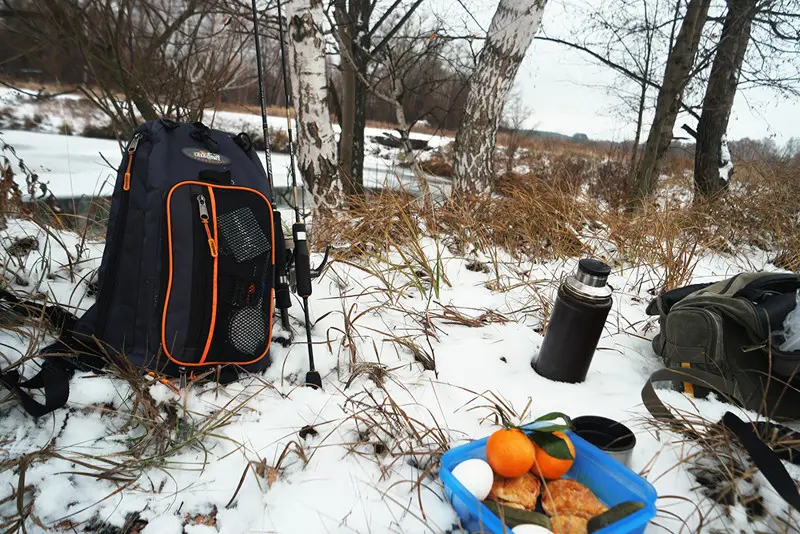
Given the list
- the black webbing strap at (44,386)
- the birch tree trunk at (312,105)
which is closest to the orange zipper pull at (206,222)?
the black webbing strap at (44,386)

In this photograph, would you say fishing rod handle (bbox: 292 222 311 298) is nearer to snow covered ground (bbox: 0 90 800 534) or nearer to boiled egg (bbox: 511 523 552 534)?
snow covered ground (bbox: 0 90 800 534)

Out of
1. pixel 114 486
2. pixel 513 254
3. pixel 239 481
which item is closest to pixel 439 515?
pixel 239 481

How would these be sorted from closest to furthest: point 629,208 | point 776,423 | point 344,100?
point 776,423
point 629,208
point 344,100

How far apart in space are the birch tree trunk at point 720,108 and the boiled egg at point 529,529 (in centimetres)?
442

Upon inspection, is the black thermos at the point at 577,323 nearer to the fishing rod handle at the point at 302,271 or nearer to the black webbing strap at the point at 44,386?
the fishing rod handle at the point at 302,271

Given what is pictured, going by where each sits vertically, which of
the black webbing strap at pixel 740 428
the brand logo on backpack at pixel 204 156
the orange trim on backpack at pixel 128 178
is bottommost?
the black webbing strap at pixel 740 428

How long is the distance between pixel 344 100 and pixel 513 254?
13.4 ft

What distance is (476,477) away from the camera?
825 millimetres

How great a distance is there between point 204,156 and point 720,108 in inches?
201

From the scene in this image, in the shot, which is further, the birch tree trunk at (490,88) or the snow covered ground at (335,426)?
the birch tree trunk at (490,88)

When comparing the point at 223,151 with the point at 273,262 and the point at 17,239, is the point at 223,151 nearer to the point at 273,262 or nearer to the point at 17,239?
the point at 273,262

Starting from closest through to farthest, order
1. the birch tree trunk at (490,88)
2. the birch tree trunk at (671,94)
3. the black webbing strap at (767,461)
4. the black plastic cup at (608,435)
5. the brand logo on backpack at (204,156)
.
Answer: the black webbing strap at (767,461), the black plastic cup at (608,435), the brand logo on backpack at (204,156), the birch tree trunk at (490,88), the birch tree trunk at (671,94)

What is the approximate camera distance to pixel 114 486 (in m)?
0.95

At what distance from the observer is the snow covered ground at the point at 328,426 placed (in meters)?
0.90
